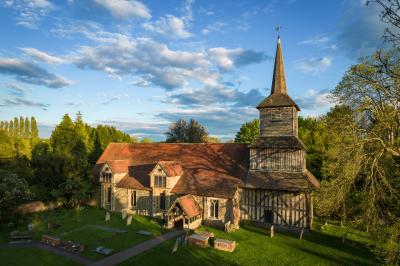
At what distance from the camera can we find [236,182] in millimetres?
32656

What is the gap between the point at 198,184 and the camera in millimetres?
34094

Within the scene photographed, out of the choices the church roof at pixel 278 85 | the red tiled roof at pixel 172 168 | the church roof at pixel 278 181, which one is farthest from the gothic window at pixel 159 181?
the church roof at pixel 278 85

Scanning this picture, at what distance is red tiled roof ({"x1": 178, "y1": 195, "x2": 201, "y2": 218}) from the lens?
2984 centimetres

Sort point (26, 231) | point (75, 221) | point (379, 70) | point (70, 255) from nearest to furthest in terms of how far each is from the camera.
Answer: point (379, 70) → point (70, 255) → point (26, 231) → point (75, 221)

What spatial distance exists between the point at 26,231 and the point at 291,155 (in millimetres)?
29309

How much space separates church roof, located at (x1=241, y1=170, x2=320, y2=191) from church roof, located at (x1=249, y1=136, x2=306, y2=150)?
124 inches

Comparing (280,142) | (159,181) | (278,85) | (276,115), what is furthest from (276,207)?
(278,85)

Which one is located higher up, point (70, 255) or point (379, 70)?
point (379, 70)

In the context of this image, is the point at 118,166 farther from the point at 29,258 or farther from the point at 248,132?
the point at 248,132

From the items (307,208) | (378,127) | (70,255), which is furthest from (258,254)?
(70,255)

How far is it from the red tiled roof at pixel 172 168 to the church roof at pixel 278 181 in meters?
8.63

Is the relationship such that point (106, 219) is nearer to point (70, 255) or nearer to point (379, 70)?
point (70, 255)

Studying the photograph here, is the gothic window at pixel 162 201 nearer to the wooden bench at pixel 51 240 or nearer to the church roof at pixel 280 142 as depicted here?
the wooden bench at pixel 51 240

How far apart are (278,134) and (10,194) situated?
3026 centimetres
